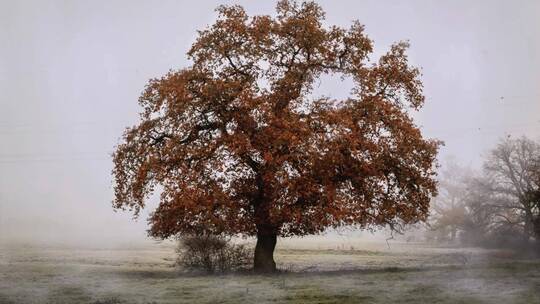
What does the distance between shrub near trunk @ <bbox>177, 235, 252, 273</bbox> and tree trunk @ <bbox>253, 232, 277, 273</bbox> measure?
1881mm

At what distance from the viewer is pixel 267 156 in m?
32.3

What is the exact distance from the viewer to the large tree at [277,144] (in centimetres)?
3303

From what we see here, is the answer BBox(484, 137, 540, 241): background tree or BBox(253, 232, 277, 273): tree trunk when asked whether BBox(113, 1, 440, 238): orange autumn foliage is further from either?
BBox(484, 137, 540, 241): background tree

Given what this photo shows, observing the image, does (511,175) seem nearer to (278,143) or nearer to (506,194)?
(506,194)

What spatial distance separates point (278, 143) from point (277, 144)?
0.17m

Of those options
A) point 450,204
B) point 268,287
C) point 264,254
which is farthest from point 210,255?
point 450,204

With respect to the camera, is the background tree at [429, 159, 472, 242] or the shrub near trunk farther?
the background tree at [429, 159, 472, 242]

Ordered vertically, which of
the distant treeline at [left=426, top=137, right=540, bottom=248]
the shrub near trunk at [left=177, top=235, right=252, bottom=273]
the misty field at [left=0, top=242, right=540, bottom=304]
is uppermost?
the distant treeline at [left=426, top=137, right=540, bottom=248]

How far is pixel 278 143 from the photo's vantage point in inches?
1280

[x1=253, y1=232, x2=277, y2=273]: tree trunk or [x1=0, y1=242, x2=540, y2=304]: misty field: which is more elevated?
[x1=253, y1=232, x2=277, y2=273]: tree trunk

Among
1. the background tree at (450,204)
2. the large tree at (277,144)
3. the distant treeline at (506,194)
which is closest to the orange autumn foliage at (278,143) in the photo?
the large tree at (277,144)

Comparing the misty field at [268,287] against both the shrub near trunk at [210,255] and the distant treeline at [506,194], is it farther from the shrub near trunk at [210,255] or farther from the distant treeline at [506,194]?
the distant treeline at [506,194]

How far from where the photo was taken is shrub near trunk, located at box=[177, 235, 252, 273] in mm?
37281

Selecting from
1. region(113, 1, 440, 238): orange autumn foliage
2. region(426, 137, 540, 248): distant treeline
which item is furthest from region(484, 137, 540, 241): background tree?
region(113, 1, 440, 238): orange autumn foliage
